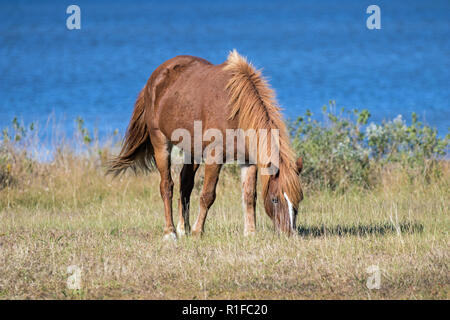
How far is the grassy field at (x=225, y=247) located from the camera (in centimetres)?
525

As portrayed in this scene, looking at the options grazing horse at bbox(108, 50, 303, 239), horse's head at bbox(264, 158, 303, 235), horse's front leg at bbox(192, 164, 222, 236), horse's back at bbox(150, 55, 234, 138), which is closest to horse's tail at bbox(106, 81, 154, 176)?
grazing horse at bbox(108, 50, 303, 239)

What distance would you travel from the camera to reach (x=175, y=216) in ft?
30.2

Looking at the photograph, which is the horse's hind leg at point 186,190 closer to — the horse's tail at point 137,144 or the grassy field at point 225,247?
the grassy field at point 225,247

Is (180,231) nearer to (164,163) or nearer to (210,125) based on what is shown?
(164,163)

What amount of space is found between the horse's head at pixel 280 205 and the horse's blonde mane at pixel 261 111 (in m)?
0.01

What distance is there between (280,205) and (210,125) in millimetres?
1226

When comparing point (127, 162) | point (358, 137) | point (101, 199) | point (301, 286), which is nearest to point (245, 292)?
point (301, 286)

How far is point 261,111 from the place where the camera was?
6723mm

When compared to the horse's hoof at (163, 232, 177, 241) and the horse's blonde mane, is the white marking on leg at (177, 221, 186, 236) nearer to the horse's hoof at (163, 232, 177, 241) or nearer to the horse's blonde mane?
the horse's hoof at (163, 232, 177, 241)

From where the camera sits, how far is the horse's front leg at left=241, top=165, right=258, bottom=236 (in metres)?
7.25

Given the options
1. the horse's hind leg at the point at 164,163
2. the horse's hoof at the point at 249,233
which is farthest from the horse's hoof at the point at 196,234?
the horse's hind leg at the point at 164,163

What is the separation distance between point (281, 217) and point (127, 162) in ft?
9.65
